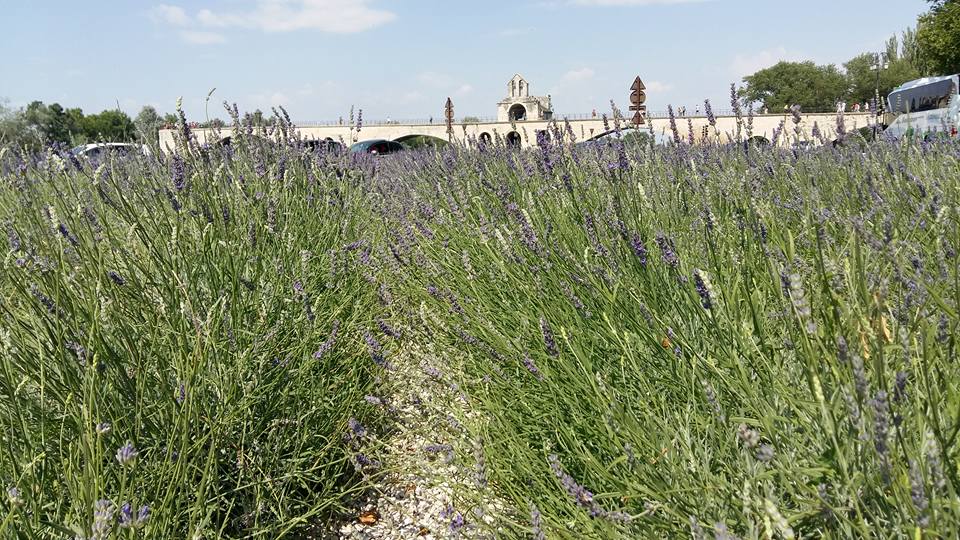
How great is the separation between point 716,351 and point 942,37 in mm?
33535

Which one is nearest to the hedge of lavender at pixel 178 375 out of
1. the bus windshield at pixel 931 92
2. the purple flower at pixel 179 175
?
the purple flower at pixel 179 175

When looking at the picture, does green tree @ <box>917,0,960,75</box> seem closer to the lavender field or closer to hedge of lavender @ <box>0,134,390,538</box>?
the lavender field

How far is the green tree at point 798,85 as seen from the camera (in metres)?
62.1

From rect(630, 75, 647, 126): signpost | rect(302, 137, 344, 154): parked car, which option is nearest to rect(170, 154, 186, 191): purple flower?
rect(302, 137, 344, 154): parked car

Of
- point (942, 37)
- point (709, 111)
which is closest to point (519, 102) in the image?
point (942, 37)

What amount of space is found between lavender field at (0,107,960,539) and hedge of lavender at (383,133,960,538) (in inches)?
0.5

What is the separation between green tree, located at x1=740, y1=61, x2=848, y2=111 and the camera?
6206cm

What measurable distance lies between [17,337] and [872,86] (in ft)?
230

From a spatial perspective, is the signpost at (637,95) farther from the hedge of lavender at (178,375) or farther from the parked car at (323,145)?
the hedge of lavender at (178,375)

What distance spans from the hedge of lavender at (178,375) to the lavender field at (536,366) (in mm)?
17

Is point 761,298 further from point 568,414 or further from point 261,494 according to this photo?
point 261,494

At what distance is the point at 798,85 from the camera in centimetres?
6359

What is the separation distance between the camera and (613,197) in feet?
7.70

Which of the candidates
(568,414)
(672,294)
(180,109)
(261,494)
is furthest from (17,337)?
(672,294)
